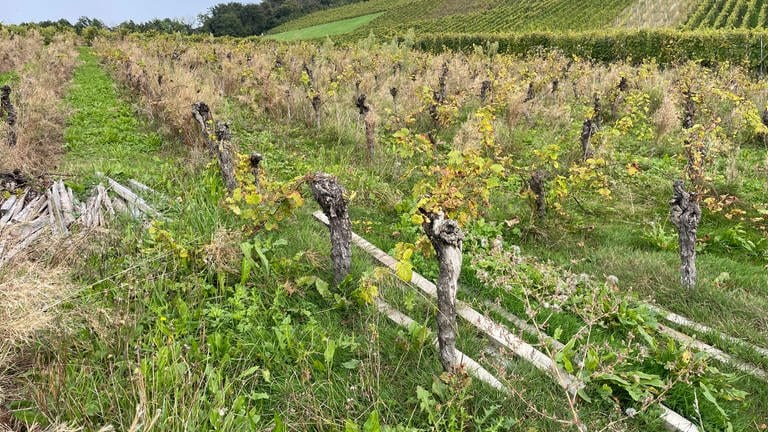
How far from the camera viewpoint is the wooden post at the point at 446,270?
2.55 meters

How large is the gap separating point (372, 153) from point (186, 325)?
4322mm

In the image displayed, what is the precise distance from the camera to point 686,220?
12.0 ft

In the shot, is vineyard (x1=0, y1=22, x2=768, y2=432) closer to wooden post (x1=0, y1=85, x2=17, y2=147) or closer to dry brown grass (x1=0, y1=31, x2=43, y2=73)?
wooden post (x1=0, y1=85, x2=17, y2=147)

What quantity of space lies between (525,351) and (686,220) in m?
1.83

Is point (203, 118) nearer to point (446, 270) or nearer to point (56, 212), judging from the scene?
point (56, 212)

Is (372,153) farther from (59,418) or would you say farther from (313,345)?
(59,418)

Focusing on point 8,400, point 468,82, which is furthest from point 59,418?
point 468,82

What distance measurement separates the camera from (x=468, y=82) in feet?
39.4

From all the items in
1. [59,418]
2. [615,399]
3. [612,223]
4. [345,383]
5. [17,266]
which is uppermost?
[17,266]

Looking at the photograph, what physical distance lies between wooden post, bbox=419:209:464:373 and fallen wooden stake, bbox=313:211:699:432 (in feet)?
1.26

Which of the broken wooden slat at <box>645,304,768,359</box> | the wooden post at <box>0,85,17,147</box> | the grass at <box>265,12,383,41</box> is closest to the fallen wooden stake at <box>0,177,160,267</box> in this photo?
the wooden post at <box>0,85,17,147</box>

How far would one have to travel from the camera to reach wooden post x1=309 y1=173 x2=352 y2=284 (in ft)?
11.2

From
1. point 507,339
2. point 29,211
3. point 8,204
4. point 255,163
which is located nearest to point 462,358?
point 507,339

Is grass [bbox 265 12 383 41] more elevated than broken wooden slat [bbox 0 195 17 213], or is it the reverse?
broken wooden slat [bbox 0 195 17 213]
